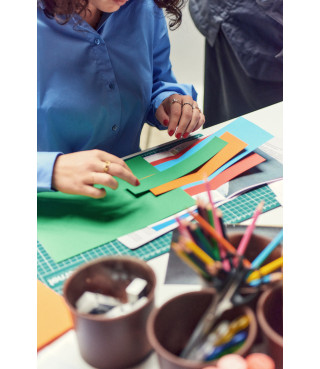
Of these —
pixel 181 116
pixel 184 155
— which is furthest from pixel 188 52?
pixel 184 155

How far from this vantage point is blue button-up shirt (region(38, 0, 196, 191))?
84 centimetres

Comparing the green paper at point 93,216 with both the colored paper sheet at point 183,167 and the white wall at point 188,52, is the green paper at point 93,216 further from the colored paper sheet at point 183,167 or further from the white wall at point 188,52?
the white wall at point 188,52

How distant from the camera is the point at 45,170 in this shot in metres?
0.75

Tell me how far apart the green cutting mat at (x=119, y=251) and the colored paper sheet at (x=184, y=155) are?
0.17 m

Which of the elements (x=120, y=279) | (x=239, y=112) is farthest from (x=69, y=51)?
(x=239, y=112)

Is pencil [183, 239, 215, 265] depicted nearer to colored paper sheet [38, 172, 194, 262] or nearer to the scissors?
the scissors

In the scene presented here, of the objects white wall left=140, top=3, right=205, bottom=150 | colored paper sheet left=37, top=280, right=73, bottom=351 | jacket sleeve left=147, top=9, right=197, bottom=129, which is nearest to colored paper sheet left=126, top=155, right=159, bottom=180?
jacket sleeve left=147, top=9, right=197, bottom=129

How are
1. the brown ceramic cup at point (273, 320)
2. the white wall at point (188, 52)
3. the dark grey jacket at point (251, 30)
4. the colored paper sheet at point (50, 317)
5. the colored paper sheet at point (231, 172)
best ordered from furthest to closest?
the white wall at point (188, 52) < the dark grey jacket at point (251, 30) < the colored paper sheet at point (231, 172) < the colored paper sheet at point (50, 317) < the brown ceramic cup at point (273, 320)

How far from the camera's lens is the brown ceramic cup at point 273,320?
1.31 feet

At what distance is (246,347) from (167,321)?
0.09m

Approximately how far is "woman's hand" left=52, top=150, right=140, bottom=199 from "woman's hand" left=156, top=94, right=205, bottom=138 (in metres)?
0.24

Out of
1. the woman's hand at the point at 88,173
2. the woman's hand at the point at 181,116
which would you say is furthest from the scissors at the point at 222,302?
the woman's hand at the point at 181,116

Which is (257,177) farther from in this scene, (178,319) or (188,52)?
(188,52)

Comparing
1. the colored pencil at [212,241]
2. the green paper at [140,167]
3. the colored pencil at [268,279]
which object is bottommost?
the green paper at [140,167]
